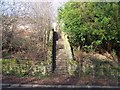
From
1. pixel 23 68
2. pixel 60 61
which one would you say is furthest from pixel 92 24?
pixel 23 68

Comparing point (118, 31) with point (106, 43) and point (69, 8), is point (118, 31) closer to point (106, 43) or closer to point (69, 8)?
point (106, 43)

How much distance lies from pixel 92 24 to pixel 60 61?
0.94m

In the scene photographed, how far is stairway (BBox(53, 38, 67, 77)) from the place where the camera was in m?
3.71

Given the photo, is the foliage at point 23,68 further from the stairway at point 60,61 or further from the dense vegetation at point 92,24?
the dense vegetation at point 92,24

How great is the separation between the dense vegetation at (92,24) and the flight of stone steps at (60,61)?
304 millimetres

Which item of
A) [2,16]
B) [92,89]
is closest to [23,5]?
[2,16]

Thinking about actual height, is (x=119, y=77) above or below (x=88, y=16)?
below

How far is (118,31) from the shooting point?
11.7 ft

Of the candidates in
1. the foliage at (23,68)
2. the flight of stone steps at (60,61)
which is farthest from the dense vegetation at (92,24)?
the foliage at (23,68)

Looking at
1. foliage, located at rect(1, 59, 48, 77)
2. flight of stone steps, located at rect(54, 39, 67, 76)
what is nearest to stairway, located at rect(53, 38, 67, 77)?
flight of stone steps, located at rect(54, 39, 67, 76)

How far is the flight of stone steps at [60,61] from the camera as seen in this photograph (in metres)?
3.71

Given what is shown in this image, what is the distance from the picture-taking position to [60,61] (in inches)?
162

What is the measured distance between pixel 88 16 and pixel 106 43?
0.70m

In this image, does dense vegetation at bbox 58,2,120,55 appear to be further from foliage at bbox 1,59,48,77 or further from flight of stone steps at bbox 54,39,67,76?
foliage at bbox 1,59,48,77
